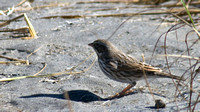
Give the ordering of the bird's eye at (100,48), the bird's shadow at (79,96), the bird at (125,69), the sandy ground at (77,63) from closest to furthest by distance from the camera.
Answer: the sandy ground at (77,63) < the bird's shadow at (79,96) < the bird at (125,69) < the bird's eye at (100,48)

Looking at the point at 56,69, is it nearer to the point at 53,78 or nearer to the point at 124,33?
the point at 53,78

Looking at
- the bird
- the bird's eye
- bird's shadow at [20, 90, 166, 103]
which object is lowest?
bird's shadow at [20, 90, 166, 103]

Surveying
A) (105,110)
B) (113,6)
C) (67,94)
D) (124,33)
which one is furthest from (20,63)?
(113,6)

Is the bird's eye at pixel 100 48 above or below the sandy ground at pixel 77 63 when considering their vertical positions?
above

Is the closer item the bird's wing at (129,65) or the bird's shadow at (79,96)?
the bird's shadow at (79,96)

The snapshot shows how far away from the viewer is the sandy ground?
415 centimetres

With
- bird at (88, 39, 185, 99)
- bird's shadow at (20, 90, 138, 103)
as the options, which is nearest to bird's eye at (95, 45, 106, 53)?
bird at (88, 39, 185, 99)

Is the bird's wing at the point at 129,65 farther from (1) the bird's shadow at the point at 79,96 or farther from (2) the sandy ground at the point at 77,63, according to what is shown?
(1) the bird's shadow at the point at 79,96

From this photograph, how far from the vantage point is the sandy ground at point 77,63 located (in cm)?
415

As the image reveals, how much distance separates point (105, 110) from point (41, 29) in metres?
3.39

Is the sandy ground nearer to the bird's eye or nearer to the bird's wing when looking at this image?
the bird's wing

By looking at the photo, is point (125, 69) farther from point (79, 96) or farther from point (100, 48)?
point (79, 96)

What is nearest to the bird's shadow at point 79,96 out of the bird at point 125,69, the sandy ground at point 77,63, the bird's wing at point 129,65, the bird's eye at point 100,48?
the sandy ground at point 77,63

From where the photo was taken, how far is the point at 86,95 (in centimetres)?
445
